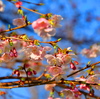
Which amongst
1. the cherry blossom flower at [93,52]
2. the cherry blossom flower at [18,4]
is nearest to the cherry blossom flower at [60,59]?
the cherry blossom flower at [18,4]

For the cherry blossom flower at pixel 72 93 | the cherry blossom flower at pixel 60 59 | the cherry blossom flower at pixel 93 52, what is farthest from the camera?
the cherry blossom flower at pixel 93 52

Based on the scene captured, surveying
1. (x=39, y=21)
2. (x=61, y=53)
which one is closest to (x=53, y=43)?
(x=61, y=53)

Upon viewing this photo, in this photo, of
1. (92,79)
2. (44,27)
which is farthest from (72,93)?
(44,27)

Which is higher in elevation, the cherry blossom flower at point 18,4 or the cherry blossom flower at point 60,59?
the cherry blossom flower at point 18,4

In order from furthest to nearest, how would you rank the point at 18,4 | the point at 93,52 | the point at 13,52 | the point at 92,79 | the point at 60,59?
the point at 93,52, the point at 18,4, the point at 13,52, the point at 92,79, the point at 60,59

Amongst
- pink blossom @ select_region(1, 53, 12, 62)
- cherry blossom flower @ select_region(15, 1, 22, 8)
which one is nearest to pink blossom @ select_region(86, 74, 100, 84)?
pink blossom @ select_region(1, 53, 12, 62)

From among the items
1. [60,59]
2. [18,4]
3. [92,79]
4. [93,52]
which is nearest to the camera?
[60,59]

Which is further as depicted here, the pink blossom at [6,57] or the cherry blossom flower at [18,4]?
the cherry blossom flower at [18,4]

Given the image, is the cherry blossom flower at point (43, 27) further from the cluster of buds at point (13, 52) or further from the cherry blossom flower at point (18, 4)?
the cherry blossom flower at point (18, 4)

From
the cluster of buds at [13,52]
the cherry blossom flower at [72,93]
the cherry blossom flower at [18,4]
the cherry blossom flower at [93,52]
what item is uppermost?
the cherry blossom flower at [18,4]

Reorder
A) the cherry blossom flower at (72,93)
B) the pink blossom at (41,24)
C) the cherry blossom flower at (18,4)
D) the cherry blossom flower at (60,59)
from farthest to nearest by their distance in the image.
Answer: the cherry blossom flower at (18,4), the cherry blossom flower at (72,93), the pink blossom at (41,24), the cherry blossom flower at (60,59)

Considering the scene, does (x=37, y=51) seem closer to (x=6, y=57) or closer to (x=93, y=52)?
(x=6, y=57)

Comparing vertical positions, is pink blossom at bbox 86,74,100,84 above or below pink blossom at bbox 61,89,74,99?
above

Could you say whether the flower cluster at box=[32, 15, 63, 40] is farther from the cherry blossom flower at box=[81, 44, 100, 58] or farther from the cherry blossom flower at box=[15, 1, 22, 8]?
the cherry blossom flower at box=[81, 44, 100, 58]
